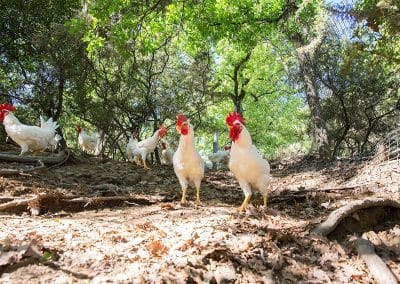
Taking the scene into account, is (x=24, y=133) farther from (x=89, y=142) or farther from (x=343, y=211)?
(x=89, y=142)

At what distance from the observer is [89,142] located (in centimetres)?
1925

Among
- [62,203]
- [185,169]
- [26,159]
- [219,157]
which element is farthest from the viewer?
[219,157]

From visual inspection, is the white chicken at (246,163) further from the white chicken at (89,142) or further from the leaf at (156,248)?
the white chicken at (89,142)

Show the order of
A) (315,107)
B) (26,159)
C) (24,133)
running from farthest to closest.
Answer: (315,107) → (24,133) → (26,159)

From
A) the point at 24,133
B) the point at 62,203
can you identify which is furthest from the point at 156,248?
the point at 24,133

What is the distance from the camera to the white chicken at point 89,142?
62.2 ft

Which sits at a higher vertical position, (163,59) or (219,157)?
(163,59)

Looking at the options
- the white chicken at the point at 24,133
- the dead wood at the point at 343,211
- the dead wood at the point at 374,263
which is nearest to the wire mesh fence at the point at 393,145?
the dead wood at the point at 343,211

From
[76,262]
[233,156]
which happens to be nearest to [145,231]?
[76,262]

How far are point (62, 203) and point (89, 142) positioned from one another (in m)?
13.2

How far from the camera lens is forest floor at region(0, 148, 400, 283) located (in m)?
3.72

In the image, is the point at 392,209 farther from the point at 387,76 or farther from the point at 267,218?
the point at 387,76

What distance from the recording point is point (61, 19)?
45.1 feet

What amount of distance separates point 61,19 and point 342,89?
11.8 m
